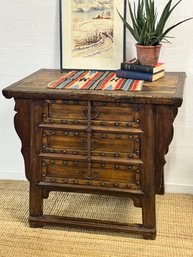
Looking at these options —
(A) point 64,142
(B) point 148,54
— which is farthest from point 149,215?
(B) point 148,54

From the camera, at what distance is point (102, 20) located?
245 cm

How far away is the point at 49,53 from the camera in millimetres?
2598

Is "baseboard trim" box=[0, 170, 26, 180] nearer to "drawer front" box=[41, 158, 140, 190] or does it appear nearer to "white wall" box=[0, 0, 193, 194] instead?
"white wall" box=[0, 0, 193, 194]

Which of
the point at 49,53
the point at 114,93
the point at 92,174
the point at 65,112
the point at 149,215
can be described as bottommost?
the point at 149,215

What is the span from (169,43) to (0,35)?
102 cm

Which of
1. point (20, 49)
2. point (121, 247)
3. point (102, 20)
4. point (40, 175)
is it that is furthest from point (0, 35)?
point (121, 247)

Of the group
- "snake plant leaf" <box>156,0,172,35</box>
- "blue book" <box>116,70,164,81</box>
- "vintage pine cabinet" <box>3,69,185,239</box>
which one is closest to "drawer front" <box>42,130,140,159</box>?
"vintage pine cabinet" <box>3,69,185,239</box>

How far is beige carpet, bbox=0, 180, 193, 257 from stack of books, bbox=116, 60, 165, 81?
0.76 metres

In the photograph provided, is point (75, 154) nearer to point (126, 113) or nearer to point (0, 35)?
point (126, 113)

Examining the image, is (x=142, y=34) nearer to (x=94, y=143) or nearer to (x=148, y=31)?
(x=148, y=31)

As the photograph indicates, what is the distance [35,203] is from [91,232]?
326mm

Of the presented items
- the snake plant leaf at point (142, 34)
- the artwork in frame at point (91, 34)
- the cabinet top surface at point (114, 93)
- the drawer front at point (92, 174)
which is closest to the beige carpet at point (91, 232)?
the drawer front at point (92, 174)

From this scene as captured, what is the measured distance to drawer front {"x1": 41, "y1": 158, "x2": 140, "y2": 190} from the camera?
6.79ft

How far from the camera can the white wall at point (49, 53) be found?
247cm
